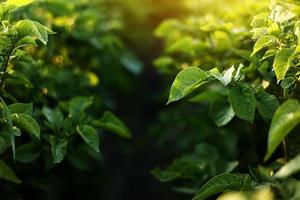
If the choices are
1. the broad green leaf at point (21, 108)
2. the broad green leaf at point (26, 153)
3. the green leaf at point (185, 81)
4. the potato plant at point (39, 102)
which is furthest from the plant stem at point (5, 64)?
the green leaf at point (185, 81)

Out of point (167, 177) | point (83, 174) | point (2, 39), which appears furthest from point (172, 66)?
point (2, 39)

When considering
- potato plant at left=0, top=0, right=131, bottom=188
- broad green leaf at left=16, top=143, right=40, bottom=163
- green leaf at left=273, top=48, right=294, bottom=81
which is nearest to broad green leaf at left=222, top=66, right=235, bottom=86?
green leaf at left=273, top=48, right=294, bottom=81

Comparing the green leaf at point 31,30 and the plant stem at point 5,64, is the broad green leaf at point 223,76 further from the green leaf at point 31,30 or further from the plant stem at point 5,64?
the plant stem at point 5,64

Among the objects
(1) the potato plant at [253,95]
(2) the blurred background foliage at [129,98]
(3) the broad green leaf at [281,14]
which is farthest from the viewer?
(2) the blurred background foliage at [129,98]

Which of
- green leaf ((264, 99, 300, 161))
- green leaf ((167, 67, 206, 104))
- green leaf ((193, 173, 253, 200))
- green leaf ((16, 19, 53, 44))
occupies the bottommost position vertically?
green leaf ((193, 173, 253, 200))

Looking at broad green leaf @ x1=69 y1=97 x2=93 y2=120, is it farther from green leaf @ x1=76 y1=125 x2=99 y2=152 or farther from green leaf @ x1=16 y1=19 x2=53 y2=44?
green leaf @ x1=16 y1=19 x2=53 y2=44

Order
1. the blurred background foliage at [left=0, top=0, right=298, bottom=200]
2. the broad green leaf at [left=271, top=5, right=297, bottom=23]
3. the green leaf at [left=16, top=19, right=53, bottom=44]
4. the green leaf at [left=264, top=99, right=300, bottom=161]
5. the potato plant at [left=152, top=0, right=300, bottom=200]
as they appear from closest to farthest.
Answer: the green leaf at [left=264, top=99, right=300, bottom=161] < the potato plant at [left=152, top=0, right=300, bottom=200] < the green leaf at [left=16, top=19, right=53, bottom=44] < the broad green leaf at [left=271, top=5, right=297, bottom=23] < the blurred background foliage at [left=0, top=0, right=298, bottom=200]

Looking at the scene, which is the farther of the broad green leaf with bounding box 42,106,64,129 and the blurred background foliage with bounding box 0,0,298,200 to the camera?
the blurred background foliage with bounding box 0,0,298,200
